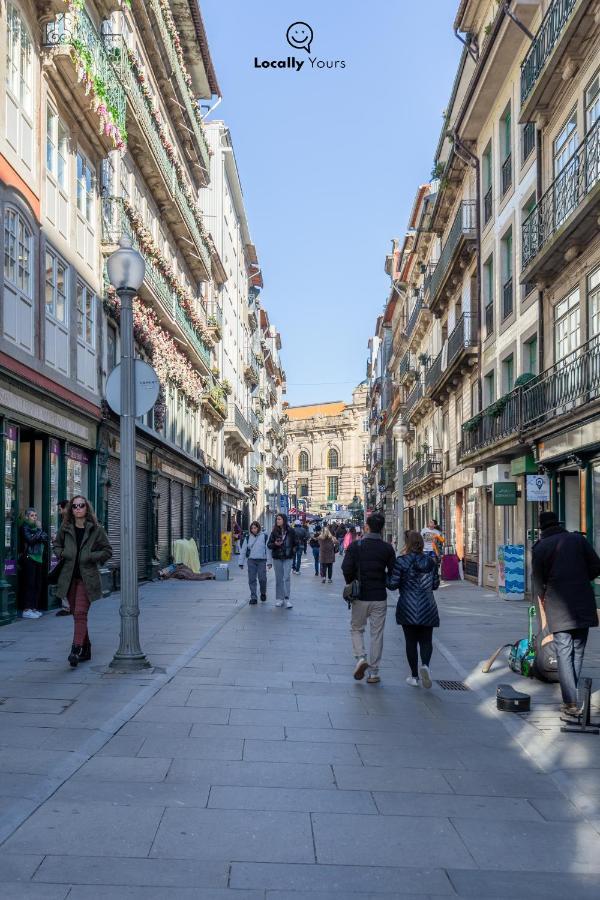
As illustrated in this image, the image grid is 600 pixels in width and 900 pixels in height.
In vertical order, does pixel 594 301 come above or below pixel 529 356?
above

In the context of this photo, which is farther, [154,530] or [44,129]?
[154,530]

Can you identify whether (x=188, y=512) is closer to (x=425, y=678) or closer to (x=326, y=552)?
(x=326, y=552)

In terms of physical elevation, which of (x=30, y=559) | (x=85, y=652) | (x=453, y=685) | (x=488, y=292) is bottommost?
(x=453, y=685)

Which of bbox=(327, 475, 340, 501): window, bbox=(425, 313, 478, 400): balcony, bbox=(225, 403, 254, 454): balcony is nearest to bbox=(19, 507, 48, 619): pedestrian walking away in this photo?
bbox=(425, 313, 478, 400): balcony

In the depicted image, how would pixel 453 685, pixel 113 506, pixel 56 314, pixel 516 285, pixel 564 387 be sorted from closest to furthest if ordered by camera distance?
pixel 453 685, pixel 56 314, pixel 564 387, pixel 113 506, pixel 516 285

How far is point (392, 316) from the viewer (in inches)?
2372

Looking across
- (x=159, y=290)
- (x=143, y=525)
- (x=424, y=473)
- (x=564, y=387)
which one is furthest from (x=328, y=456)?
(x=564, y=387)

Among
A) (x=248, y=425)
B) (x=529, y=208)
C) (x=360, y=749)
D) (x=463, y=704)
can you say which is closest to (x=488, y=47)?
(x=529, y=208)

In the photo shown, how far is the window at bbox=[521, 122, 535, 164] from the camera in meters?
21.6

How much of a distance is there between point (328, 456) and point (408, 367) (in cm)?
6957

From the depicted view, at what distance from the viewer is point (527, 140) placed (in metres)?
22.1

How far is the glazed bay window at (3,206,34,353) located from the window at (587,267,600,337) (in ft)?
31.0

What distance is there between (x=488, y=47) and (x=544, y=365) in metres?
8.24

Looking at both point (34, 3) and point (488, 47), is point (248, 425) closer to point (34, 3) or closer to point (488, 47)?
point (488, 47)
